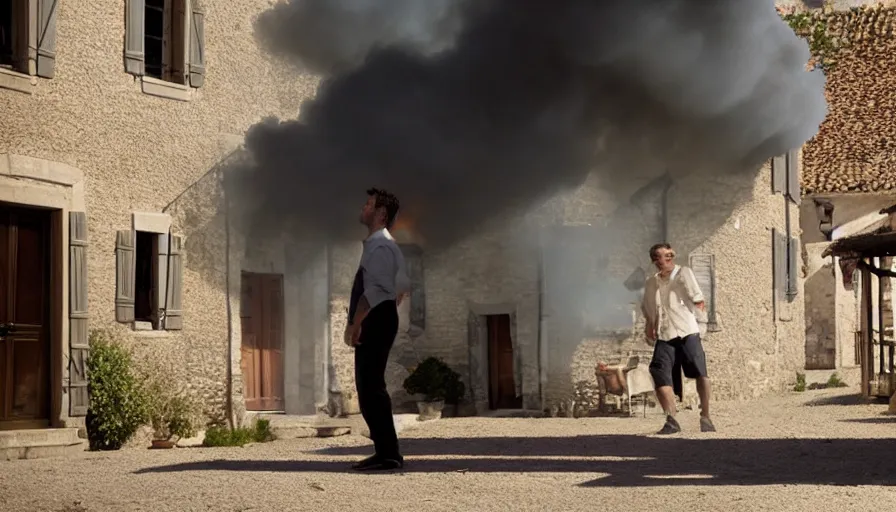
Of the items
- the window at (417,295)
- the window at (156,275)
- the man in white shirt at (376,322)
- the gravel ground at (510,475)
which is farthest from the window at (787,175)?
the man in white shirt at (376,322)

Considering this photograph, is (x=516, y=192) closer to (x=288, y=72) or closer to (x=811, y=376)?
(x=288, y=72)

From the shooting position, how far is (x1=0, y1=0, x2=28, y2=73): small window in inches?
513

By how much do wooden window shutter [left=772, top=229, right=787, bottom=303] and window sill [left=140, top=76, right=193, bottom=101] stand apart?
9.39 metres

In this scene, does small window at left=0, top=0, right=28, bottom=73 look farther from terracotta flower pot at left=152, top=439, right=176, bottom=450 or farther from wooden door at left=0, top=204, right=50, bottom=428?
terracotta flower pot at left=152, top=439, right=176, bottom=450

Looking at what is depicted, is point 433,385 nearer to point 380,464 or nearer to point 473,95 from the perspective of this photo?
point 473,95

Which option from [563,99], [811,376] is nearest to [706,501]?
[563,99]

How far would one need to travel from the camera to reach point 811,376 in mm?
23391

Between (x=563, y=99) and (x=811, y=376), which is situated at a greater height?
(x=563, y=99)

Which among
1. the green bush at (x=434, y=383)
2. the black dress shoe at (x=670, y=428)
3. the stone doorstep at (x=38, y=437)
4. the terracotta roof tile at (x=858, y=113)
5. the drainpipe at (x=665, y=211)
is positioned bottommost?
the stone doorstep at (x=38, y=437)

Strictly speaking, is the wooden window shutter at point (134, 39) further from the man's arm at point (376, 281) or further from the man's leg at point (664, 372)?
the man's arm at point (376, 281)

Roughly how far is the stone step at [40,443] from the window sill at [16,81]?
120 inches

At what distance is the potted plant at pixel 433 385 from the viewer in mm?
17125

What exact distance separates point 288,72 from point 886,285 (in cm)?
1367

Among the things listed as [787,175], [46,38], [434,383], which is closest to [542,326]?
[434,383]
